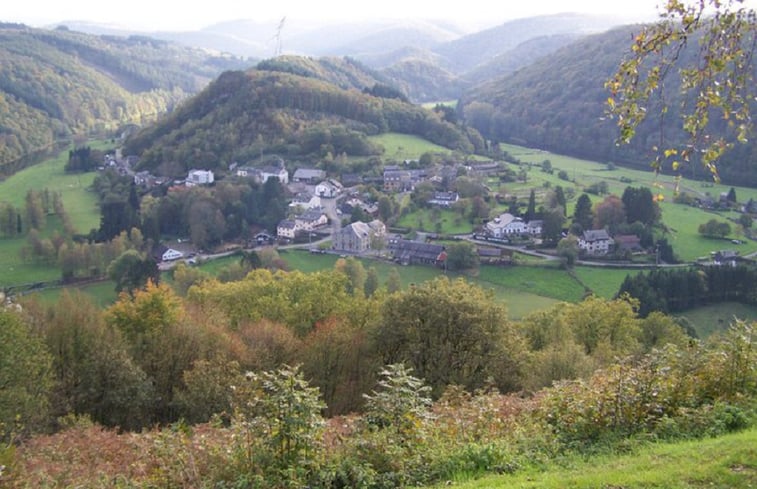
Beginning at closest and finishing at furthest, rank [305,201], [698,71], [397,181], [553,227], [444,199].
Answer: [698,71] < [553,227] < [444,199] < [305,201] < [397,181]

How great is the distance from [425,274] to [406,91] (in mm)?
109105

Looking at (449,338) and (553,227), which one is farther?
(553,227)

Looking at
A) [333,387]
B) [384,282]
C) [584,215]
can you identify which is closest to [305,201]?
[384,282]

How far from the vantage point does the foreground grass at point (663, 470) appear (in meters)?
6.21

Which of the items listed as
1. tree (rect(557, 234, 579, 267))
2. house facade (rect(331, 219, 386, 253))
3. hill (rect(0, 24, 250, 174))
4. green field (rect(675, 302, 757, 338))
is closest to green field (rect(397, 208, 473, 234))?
house facade (rect(331, 219, 386, 253))

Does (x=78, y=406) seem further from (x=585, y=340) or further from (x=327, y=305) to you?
(x=585, y=340)

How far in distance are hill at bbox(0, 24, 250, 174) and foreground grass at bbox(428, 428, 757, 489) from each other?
83.9m

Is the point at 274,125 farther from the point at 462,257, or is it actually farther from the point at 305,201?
the point at 462,257

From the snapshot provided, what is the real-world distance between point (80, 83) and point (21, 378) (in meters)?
129

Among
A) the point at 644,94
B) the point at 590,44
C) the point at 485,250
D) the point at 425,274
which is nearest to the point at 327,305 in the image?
the point at 644,94

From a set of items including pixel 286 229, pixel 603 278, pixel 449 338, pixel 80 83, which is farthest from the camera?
pixel 80 83

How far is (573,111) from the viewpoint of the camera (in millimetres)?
93250

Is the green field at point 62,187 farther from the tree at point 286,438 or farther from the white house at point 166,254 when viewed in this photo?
the tree at point 286,438

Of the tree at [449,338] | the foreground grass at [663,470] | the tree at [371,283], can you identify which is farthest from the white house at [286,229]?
the foreground grass at [663,470]
